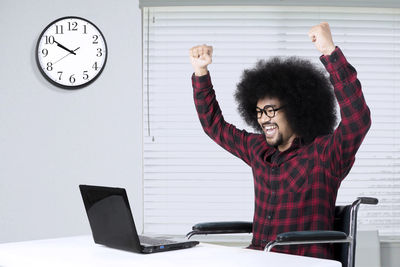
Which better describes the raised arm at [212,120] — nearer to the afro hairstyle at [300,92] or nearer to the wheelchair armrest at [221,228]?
the afro hairstyle at [300,92]

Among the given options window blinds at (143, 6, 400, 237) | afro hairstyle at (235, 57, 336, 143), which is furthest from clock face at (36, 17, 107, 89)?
afro hairstyle at (235, 57, 336, 143)

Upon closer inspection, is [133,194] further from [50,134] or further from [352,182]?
[352,182]

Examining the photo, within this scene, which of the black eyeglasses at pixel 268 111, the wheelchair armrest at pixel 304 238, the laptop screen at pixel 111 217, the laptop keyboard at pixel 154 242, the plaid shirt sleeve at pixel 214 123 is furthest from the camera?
the plaid shirt sleeve at pixel 214 123

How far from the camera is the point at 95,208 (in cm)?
177

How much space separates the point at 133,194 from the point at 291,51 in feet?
4.40

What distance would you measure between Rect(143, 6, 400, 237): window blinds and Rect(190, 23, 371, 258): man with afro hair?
0.82 metres

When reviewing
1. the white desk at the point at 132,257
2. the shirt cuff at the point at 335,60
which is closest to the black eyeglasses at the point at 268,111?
the shirt cuff at the point at 335,60

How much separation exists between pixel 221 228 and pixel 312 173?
439 millimetres

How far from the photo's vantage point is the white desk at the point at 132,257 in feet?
4.78

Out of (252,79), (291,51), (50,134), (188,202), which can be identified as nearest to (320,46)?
(252,79)

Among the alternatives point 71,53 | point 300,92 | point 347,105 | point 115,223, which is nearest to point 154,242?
point 115,223

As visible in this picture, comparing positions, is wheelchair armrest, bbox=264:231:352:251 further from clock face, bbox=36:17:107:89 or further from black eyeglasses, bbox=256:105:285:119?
clock face, bbox=36:17:107:89

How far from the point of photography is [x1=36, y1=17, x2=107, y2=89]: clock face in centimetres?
345

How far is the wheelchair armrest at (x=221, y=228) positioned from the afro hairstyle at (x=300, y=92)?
0.46m
